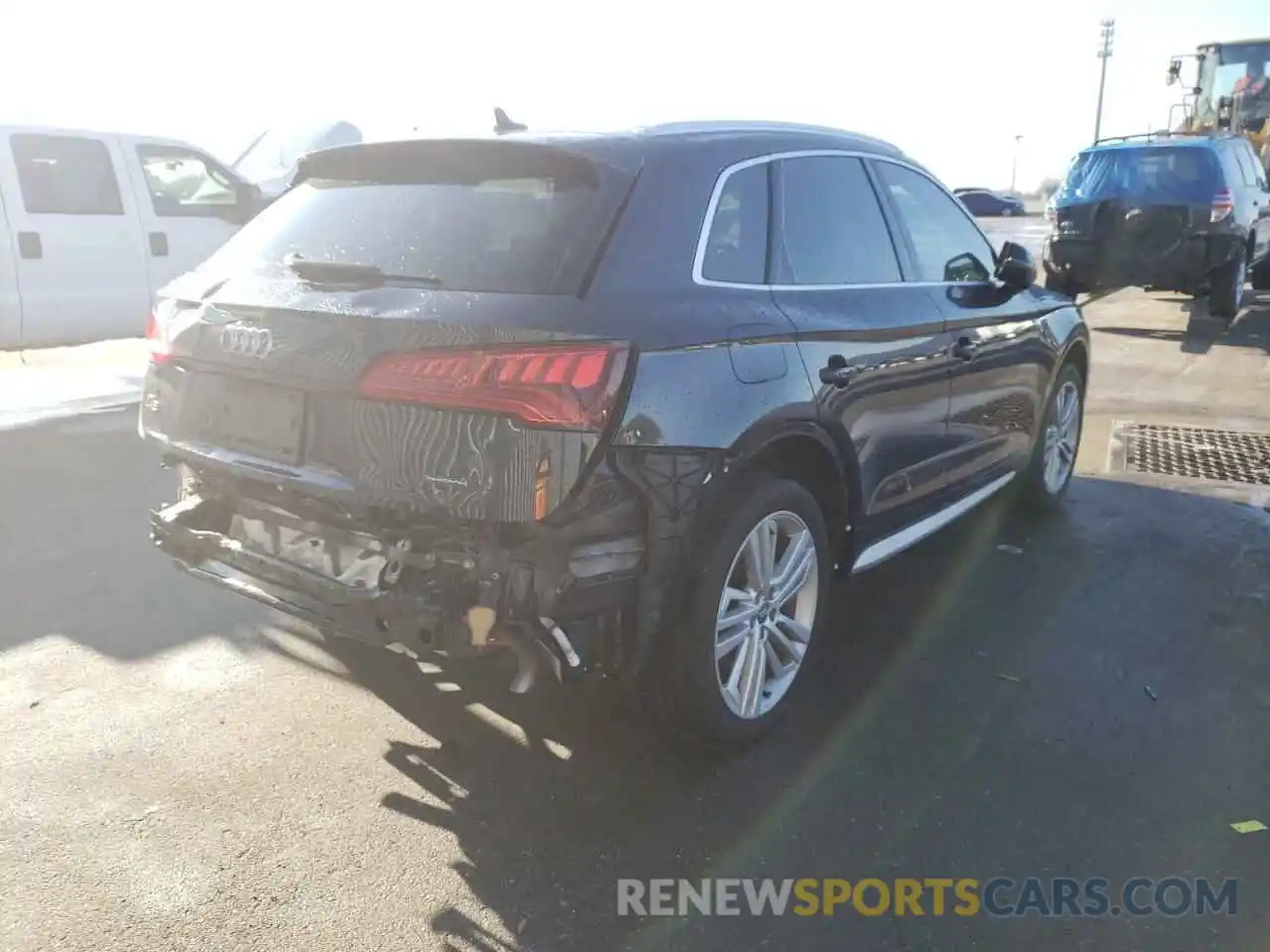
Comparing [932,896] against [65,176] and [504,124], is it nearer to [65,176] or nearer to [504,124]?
[504,124]

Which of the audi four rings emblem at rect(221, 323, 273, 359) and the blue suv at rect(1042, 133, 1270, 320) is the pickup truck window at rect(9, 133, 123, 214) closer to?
the audi four rings emblem at rect(221, 323, 273, 359)

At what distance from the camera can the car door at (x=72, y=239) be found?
27.3 ft

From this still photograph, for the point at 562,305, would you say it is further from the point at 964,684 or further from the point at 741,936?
the point at 964,684

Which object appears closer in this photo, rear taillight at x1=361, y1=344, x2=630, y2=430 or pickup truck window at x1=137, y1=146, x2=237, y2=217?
rear taillight at x1=361, y1=344, x2=630, y2=430

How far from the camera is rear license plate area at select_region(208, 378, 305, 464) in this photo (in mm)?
3049

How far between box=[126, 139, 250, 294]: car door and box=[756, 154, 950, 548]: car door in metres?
6.74

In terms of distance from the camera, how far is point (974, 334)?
458 centimetres

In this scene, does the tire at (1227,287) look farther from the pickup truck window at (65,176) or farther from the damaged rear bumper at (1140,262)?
the pickup truck window at (65,176)

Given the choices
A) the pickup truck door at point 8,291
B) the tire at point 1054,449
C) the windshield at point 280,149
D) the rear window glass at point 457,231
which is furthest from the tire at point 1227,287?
the pickup truck door at point 8,291

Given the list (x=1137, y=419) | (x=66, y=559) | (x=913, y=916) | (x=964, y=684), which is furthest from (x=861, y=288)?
(x=1137, y=419)

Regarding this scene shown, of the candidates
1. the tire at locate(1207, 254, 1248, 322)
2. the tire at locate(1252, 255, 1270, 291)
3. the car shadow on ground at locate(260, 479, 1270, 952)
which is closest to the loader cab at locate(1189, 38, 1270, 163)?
the tire at locate(1252, 255, 1270, 291)

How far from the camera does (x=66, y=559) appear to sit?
4938mm

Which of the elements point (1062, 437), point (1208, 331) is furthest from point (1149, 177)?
point (1062, 437)

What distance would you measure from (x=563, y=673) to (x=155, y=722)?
1511mm
